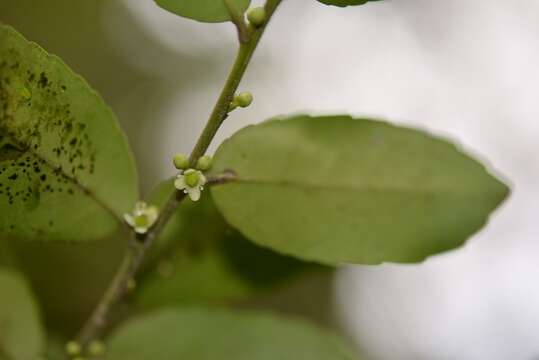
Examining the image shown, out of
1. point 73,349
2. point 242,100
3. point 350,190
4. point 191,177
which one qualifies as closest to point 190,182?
point 191,177

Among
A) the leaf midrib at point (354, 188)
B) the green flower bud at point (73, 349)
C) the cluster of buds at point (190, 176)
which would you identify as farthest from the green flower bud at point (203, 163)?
the green flower bud at point (73, 349)

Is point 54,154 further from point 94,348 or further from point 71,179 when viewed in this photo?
point 94,348

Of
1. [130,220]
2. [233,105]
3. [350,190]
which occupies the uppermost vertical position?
[233,105]

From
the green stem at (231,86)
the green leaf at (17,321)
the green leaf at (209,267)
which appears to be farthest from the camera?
the green leaf at (209,267)

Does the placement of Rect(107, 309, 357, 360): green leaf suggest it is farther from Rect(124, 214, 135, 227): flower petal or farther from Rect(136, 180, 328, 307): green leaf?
Rect(124, 214, 135, 227): flower petal

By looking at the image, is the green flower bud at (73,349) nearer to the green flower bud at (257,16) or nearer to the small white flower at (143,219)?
the small white flower at (143,219)

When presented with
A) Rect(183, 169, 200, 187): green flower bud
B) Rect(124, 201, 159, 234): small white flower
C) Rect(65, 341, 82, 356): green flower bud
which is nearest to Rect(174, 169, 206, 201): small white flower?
Rect(183, 169, 200, 187): green flower bud

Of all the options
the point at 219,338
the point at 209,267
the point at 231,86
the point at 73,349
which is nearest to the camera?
the point at 231,86
